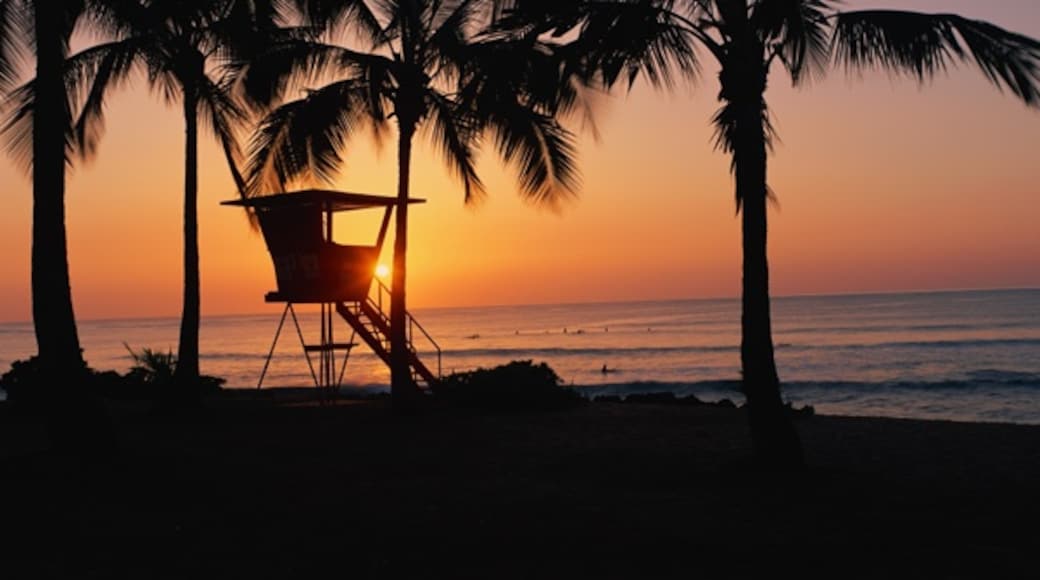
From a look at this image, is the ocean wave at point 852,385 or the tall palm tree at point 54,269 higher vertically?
the tall palm tree at point 54,269

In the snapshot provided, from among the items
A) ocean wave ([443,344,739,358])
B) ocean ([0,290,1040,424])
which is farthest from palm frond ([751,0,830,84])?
ocean wave ([443,344,739,358])

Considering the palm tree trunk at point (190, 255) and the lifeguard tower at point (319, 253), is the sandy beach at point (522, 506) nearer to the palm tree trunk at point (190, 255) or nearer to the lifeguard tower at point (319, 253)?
the palm tree trunk at point (190, 255)

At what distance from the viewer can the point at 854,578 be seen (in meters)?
6.86

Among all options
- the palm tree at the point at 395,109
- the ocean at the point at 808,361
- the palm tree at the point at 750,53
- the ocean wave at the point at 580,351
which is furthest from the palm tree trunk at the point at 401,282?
the ocean wave at the point at 580,351

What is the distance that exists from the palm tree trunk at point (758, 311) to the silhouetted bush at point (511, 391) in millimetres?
8615

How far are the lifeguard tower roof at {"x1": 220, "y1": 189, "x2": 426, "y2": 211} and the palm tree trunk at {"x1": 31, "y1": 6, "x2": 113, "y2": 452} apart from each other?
8.28 meters

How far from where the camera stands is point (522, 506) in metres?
9.59

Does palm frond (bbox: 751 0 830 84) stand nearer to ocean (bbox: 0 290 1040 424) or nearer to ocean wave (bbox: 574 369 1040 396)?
ocean (bbox: 0 290 1040 424)

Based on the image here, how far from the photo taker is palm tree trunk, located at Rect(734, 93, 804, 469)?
35.9 feet

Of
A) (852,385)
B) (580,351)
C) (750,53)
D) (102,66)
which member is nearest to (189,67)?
(102,66)

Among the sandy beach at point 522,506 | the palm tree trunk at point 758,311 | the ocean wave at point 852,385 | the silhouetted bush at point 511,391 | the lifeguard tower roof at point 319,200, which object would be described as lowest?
the ocean wave at point 852,385

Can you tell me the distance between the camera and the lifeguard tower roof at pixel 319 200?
2062 cm

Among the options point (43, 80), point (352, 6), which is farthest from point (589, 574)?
point (352, 6)

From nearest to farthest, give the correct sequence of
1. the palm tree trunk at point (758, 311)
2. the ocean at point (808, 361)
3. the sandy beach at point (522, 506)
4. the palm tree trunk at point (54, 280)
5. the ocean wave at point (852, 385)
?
1. the sandy beach at point (522, 506)
2. the palm tree trunk at point (758, 311)
3. the palm tree trunk at point (54, 280)
4. the ocean at point (808, 361)
5. the ocean wave at point (852, 385)
